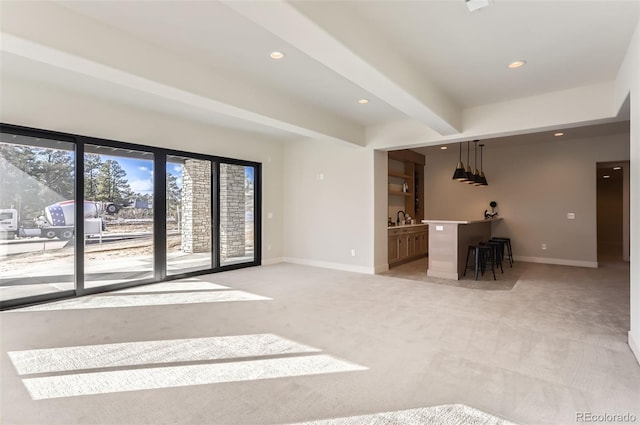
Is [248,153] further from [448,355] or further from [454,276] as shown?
[448,355]

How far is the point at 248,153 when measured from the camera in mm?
6672

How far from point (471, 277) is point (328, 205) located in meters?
2.98

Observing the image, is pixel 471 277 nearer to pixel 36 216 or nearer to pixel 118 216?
pixel 118 216

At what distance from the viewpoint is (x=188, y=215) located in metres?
5.94

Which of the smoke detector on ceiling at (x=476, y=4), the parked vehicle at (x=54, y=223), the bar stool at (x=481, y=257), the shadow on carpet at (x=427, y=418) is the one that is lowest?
the shadow on carpet at (x=427, y=418)

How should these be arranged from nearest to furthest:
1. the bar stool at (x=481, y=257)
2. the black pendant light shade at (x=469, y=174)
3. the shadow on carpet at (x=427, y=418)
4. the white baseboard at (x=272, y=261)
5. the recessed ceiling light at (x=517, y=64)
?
the shadow on carpet at (x=427, y=418) → the recessed ceiling light at (x=517, y=64) → the bar stool at (x=481, y=257) → the black pendant light shade at (x=469, y=174) → the white baseboard at (x=272, y=261)

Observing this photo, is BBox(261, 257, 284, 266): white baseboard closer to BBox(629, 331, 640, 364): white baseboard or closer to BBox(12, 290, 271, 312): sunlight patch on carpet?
BBox(12, 290, 271, 312): sunlight patch on carpet

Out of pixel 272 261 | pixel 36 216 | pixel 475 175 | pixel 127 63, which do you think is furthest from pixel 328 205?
pixel 36 216

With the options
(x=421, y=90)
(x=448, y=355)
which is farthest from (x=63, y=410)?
(x=421, y=90)

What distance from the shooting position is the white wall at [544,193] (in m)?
6.77

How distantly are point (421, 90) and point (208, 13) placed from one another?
2.36 meters

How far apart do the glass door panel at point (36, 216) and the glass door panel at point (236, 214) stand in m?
2.44

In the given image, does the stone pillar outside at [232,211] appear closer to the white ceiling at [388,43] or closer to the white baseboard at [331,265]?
the white baseboard at [331,265]

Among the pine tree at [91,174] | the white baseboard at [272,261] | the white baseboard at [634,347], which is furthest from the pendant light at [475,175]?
the pine tree at [91,174]
